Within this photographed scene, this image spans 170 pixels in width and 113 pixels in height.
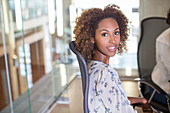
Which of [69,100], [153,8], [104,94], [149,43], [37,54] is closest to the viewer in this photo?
[104,94]

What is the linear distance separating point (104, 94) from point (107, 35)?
0.24 m

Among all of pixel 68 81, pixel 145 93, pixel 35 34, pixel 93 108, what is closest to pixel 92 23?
pixel 93 108

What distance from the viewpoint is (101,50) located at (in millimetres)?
865

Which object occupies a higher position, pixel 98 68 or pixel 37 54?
pixel 98 68

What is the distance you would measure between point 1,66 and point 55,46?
1381 mm

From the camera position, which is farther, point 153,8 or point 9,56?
point 9,56

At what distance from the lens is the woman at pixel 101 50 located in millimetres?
797

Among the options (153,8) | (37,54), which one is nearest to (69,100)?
(37,54)

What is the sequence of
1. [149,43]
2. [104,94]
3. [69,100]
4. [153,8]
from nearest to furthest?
[104,94]
[153,8]
[149,43]
[69,100]

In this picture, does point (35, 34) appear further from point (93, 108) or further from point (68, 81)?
point (93, 108)

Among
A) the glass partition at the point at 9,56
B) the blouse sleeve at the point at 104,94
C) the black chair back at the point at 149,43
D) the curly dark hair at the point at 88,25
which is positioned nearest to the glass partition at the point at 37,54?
the glass partition at the point at 9,56

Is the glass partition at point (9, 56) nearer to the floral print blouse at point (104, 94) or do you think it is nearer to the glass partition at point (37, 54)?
the glass partition at point (37, 54)

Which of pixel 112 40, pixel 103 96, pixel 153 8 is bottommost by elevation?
pixel 103 96

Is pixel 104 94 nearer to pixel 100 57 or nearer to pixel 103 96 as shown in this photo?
pixel 103 96
